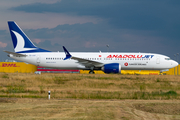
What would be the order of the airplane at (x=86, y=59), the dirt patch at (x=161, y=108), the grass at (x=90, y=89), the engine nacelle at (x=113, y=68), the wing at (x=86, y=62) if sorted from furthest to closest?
the airplane at (x=86, y=59), the wing at (x=86, y=62), the engine nacelle at (x=113, y=68), the grass at (x=90, y=89), the dirt patch at (x=161, y=108)

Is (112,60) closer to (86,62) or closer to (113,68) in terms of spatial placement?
(113,68)

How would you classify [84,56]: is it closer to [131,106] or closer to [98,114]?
[131,106]

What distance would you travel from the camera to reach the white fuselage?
3838cm

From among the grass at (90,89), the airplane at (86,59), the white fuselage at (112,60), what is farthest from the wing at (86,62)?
the grass at (90,89)

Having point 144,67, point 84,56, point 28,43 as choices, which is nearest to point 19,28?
point 28,43

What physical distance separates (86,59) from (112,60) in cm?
444

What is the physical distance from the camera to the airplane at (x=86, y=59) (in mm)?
38281

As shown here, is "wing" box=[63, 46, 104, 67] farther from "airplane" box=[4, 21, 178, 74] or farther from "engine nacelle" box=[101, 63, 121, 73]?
"engine nacelle" box=[101, 63, 121, 73]

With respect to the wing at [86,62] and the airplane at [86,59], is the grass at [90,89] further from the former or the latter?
the airplane at [86,59]

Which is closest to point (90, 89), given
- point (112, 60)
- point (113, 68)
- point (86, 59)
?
point (113, 68)

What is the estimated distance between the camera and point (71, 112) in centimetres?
1195

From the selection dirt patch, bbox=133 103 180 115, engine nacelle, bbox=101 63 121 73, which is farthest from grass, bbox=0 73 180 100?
engine nacelle, bbox=101 63 121 73

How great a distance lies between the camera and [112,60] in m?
38.9

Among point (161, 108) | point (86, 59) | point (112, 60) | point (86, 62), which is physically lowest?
point (161, 108)
